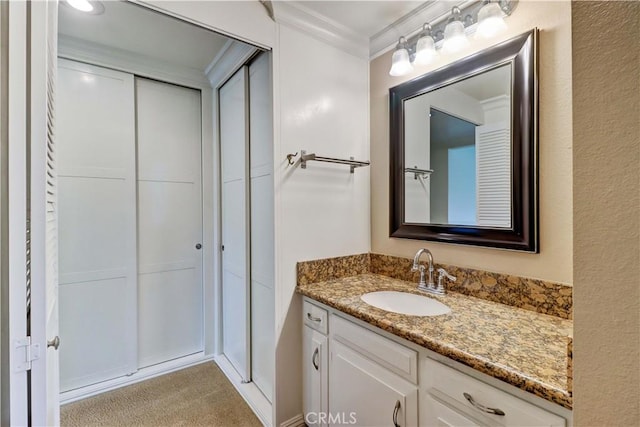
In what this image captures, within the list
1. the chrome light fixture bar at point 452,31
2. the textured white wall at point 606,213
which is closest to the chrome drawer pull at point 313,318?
the textured white wall at point 606,213

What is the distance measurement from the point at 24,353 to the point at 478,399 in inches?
46.9

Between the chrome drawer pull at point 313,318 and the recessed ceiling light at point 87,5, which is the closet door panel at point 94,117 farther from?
the chrome drawer pull at point 313,318

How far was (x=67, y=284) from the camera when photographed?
1931 millimetres

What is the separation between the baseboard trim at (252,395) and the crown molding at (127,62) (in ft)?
7.45

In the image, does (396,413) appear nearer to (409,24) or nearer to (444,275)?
(444,275)

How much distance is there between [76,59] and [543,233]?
2862mm

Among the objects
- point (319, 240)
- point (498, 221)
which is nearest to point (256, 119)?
point (319, 240)

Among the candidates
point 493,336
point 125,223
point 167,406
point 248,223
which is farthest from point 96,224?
point 493,336

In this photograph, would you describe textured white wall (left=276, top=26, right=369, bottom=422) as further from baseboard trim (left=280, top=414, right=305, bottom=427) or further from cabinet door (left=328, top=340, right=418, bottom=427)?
cabinet door (left=328, top=340, right=418, bottom=427)

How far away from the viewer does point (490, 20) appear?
1263 millimetres

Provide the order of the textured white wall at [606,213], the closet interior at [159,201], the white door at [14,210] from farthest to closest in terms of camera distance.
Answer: the closet interior at [159,201] < the white door at [14,210] < the textured white wall at [606,213]

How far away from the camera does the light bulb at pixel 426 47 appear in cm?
150

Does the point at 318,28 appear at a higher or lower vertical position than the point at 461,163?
higher

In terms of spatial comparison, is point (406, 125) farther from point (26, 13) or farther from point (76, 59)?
point (76, 59)
